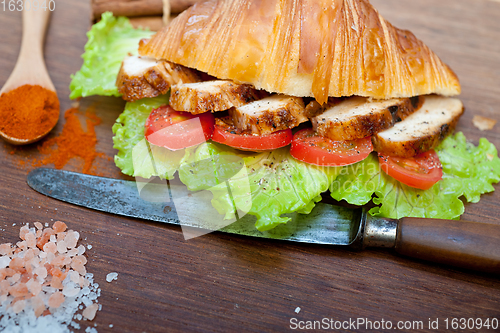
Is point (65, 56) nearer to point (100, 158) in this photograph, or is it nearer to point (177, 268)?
point (100, 158)

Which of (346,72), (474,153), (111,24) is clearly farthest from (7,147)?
(474,153)

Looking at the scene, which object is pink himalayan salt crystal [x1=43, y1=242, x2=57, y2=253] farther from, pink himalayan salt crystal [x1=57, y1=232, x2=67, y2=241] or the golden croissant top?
the golden croissant top

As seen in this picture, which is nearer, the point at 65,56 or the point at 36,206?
the point at 36,206

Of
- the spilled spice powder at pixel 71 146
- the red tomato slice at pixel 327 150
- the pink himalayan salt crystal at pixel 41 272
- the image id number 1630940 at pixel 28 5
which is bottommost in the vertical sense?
the pink himalayan salt crystal at pixel 41 272

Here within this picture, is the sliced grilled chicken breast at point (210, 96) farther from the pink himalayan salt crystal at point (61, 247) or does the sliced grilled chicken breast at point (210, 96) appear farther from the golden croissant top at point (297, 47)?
the pink himalayan salt crystal at point (61, 247)

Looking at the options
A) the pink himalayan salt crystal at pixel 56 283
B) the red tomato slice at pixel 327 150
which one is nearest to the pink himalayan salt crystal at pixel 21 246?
the pink himalayan salt crystal at pixel 56 283

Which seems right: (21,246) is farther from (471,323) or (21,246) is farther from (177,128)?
(471,323)

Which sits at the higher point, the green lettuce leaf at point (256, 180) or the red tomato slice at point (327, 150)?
the red tomato slice at point (327, 150)
